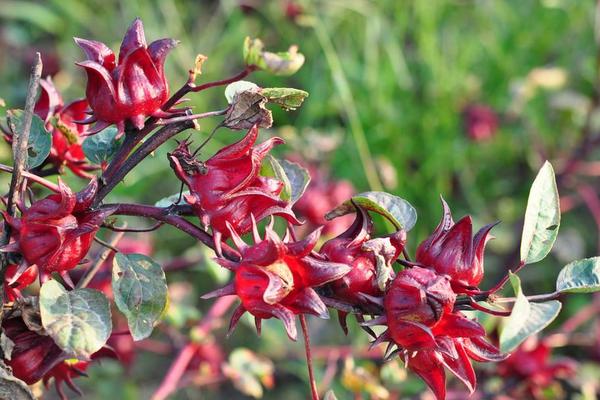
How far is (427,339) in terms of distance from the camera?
649mm

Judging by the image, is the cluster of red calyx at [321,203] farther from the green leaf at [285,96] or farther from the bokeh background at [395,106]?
the green leaf at [285,96]

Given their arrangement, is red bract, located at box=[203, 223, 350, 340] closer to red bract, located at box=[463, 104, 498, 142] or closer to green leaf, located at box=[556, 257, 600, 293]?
green leaf, located at box=[556, 257, 600, 293]

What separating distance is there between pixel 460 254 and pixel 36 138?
1.45 feet

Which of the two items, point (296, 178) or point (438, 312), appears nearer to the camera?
point (438, 312)

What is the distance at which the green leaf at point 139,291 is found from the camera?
0.71 metres

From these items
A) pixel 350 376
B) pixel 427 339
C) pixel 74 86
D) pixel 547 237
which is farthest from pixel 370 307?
pixel 74 86

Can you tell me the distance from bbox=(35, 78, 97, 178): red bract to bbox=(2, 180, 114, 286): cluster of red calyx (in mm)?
193

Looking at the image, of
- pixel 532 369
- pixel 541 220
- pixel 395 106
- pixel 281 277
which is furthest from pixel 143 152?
pixel 395 106

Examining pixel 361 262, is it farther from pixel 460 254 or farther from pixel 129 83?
pixel 129 83

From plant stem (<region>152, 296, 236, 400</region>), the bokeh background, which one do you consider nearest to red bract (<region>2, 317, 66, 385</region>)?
plant stem (<region>152, 296, 236, 400</region>)

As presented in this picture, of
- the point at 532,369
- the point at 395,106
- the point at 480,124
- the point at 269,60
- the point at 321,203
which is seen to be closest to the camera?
the point at 269,60

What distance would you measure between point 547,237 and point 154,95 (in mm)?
418

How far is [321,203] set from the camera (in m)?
1.57

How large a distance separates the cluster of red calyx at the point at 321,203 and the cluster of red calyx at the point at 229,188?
837mm
